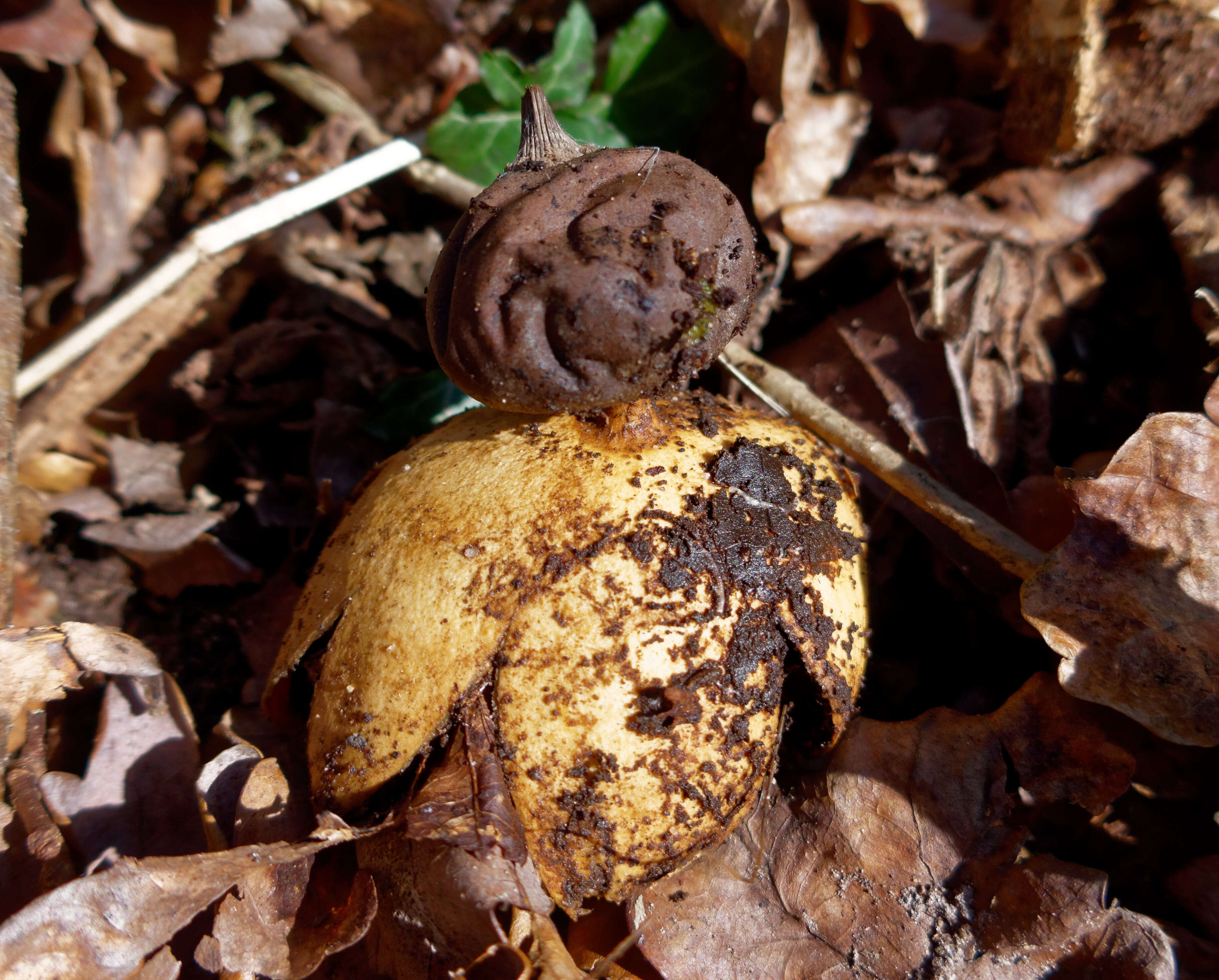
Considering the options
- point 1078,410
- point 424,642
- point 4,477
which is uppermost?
point 4,477

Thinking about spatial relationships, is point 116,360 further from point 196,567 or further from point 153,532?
point 196,567

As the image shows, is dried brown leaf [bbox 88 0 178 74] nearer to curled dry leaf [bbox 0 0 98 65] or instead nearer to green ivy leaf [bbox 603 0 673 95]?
curled dry leaf [bbox 0 0 98 65]

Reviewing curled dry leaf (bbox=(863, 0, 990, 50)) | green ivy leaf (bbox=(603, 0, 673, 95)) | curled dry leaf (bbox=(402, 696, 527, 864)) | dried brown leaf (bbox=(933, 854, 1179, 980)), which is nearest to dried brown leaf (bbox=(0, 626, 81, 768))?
curled dry leaf (bbox=(402, 696, 527, 864))

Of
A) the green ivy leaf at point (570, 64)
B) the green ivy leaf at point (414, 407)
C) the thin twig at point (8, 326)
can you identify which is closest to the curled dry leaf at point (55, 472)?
the thin twig at point (8, 326)

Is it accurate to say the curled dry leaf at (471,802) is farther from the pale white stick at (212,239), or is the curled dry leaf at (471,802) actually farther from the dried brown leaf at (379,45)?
the dried brown leaf at (379,45)

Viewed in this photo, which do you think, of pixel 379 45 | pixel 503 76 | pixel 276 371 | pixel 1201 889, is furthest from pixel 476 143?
pixel 1201 889

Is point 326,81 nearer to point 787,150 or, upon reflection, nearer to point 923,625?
point 787,150

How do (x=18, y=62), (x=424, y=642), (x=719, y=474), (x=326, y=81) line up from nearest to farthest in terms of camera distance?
(x=424, y=642) < (x=719, y=474) < (x=18, y=62) < (x=326, y=81)

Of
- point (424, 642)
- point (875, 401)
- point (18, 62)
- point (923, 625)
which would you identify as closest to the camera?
point (424, 642)

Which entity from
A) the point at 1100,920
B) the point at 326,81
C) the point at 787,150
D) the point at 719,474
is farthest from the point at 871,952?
the point at 326,81
